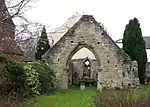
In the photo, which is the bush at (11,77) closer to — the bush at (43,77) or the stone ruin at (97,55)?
the bush at (43,77)

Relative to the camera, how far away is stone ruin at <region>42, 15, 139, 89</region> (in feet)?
99.4

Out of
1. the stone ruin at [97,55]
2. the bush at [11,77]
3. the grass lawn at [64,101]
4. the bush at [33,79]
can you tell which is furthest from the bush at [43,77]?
the bush at [11,77]

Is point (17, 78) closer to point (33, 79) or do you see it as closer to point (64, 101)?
point (64, 101)

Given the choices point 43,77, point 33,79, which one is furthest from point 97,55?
point 33,79

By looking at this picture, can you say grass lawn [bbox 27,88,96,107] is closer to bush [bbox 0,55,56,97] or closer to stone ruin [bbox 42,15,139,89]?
bush [bbox 0,55,56,97]

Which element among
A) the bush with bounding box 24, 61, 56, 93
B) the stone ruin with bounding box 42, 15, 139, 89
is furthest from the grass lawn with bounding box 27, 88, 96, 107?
the stone ruin with bounding box 42, 15, 139, 89

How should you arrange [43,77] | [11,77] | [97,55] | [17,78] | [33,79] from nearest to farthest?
1. [11,77]
2. [17,78]
3. [33,79]
4. [43,77]
5. [97,55]

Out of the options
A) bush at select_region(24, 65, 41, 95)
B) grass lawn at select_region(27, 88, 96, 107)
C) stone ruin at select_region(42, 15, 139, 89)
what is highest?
stone ruin at select_region(42, 15, 139, 89)

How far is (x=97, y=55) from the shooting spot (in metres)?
30.7

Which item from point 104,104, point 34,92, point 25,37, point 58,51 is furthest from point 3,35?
point 58,51

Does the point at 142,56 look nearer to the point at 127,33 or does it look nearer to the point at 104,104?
the point at 127,33

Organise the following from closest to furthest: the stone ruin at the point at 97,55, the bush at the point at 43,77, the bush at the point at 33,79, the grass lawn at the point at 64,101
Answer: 1. the grass lawn at the point at 64,101
2. the bush at the point at 33,79
3. the bush at the point at 43,77
4. the stone ruin at the point at 97,55

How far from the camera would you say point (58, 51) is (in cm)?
3075

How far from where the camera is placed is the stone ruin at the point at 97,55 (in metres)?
30.3
